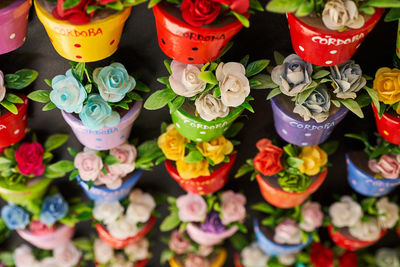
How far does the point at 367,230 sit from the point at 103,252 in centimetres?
134

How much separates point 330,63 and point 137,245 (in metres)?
1.57

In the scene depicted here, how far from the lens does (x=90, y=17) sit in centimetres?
132

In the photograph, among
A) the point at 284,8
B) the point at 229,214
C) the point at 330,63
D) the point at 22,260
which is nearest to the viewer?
the point at 284,8

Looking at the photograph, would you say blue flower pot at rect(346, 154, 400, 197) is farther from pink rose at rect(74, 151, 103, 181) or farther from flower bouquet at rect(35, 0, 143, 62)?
flower bouquet at rect(35, 0, 143, 62)

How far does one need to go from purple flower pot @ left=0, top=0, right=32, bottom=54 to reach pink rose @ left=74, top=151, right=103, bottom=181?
23.3 inches

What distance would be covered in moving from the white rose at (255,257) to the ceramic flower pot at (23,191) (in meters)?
1.12

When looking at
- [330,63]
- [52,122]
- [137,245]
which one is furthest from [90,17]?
[137,245]

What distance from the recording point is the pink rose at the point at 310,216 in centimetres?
228

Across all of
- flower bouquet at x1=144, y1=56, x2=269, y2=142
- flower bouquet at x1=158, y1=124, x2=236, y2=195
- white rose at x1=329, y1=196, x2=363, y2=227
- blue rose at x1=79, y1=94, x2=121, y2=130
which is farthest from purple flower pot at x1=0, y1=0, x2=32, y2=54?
white rose at x1=329, y1=196, x2=363, y2=227

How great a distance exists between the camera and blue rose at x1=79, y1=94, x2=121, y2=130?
1.60 meters

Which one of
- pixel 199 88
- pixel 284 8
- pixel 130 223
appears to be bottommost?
pixel 130 223

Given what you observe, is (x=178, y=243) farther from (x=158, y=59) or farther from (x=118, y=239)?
(x=158, y=59)

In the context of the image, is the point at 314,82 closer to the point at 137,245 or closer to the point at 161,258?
the point at 137,245

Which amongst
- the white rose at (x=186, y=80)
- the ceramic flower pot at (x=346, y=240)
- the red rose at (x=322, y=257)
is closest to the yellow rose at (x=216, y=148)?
the white rose at (x=186, y=80)
